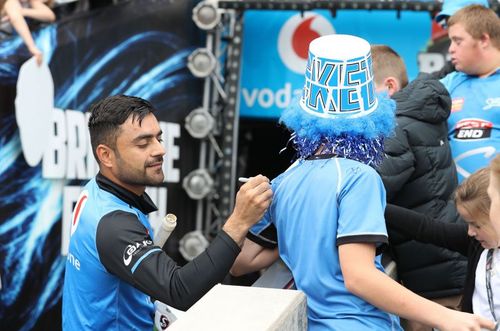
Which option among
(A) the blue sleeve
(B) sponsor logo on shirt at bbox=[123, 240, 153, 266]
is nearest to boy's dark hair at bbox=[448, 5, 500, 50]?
(A) the blue sleeve

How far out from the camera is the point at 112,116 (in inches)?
128

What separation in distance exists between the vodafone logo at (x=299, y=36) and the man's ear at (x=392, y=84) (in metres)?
3.95

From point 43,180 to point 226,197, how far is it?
6.98ft

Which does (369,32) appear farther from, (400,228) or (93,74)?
(400,228)

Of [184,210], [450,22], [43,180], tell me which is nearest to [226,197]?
[184,210]

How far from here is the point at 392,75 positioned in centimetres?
400

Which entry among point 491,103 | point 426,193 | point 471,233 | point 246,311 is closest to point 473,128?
point 491,103

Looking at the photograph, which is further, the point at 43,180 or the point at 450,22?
the point at 43,180

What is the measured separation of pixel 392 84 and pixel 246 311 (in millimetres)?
1776

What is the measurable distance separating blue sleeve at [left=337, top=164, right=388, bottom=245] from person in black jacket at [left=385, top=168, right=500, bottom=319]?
24.2 inches

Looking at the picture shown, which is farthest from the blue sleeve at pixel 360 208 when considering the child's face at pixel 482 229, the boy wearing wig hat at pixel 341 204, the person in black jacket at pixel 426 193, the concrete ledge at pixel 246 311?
the person in black jacket at pixel 426 193

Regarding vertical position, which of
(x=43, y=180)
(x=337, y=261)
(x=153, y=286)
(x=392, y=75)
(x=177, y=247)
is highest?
(x=392, y=75)

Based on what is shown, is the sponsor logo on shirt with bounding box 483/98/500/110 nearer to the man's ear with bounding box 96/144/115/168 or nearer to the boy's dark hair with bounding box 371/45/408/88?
the boy's dark hair with bounding box 371/45/408/88

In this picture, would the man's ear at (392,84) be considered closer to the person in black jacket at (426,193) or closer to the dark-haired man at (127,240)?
the person in black jacket at (426,193)
